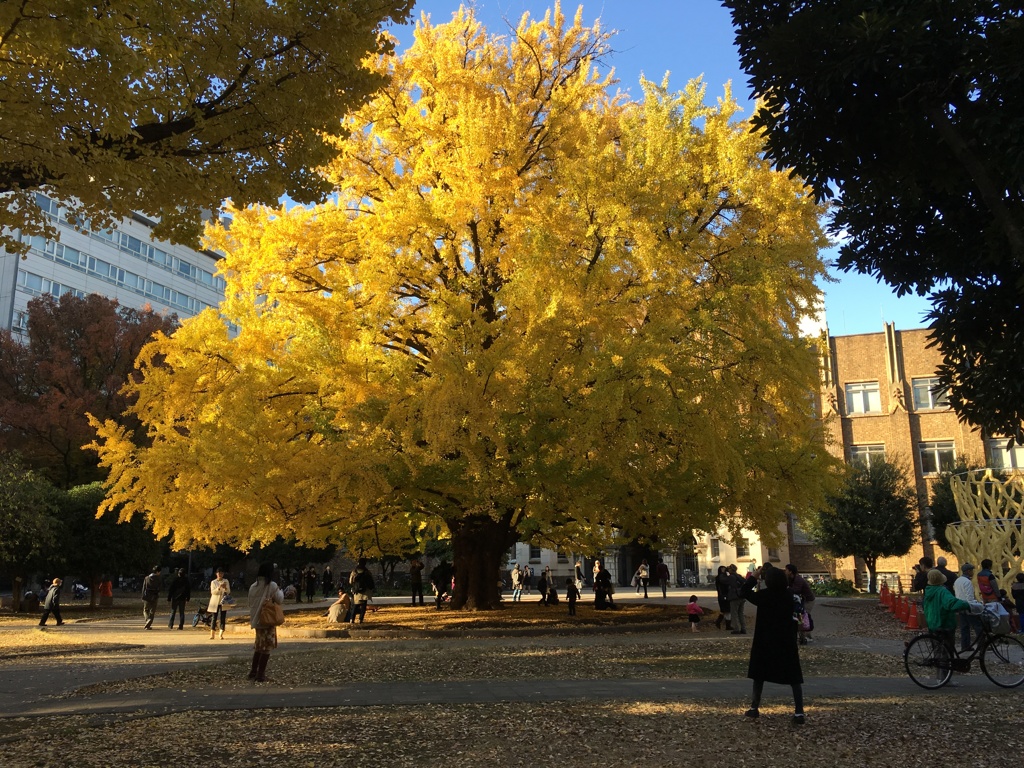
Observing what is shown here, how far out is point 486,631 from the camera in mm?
15938

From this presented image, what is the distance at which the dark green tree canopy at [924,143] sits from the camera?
6.96 meters

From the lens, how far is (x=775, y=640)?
7434 mm

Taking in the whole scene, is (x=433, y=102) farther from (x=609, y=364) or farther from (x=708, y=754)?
(x=708, y=754)

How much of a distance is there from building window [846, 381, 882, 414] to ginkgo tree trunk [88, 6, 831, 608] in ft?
106

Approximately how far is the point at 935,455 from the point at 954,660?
39.4m

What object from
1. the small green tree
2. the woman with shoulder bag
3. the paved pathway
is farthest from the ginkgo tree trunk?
the small green tree

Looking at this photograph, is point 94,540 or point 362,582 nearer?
point 362,582

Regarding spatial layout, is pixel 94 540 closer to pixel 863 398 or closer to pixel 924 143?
pixel 924 143

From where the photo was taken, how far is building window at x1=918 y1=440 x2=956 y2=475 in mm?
43500

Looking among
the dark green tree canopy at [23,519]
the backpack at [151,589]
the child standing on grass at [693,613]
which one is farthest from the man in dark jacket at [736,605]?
the dark green tree canopy at [23,519]

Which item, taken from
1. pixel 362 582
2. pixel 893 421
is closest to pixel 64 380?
pixel 362 582

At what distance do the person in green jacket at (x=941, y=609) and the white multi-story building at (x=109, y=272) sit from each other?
4982 centimetres

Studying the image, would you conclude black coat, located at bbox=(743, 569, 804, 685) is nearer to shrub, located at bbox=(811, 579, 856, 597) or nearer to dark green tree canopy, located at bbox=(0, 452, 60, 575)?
dark green tree canopy, located at bbox=(0, 452, 60, 575)

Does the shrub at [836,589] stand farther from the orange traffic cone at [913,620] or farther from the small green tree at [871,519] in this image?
the orange traffic cone at [913,620]
